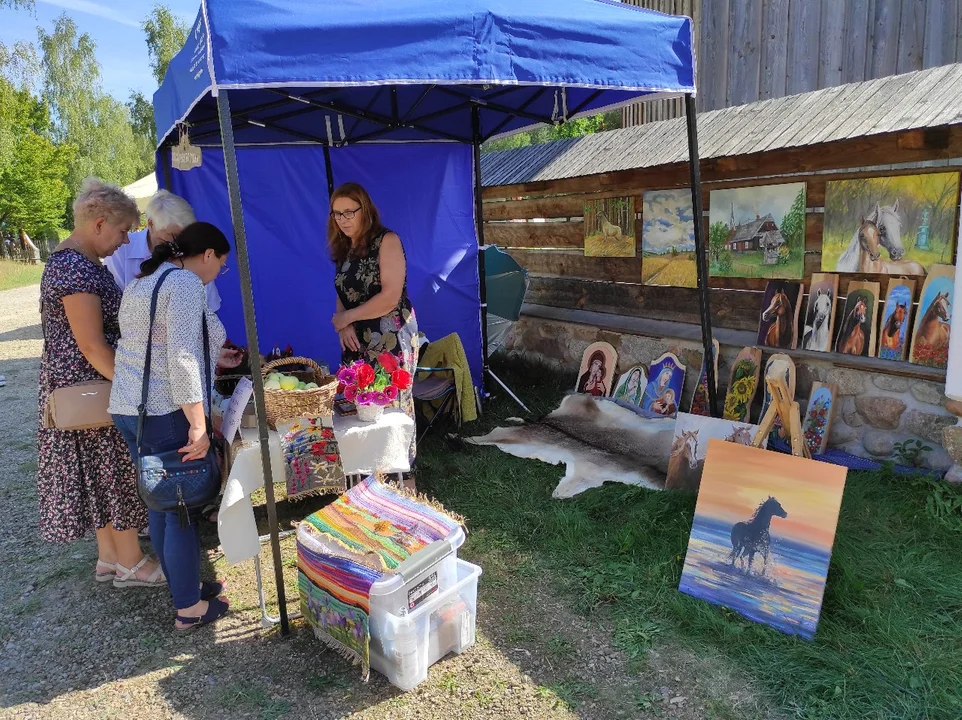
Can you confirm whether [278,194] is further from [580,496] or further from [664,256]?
[580,496]

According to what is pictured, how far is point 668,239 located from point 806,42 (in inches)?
112

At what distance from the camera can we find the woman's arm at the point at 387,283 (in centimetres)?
368

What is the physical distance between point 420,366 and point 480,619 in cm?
241

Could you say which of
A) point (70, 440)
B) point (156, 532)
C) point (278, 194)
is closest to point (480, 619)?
point (156, 532)

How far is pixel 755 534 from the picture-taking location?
9.19ft

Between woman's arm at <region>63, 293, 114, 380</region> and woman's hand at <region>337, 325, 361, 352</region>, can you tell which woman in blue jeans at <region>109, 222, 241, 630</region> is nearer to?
woman's arm at <region>63, 293, 114, 380</region>

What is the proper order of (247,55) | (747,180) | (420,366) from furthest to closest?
(420,366) → (747,180) → (247,55)

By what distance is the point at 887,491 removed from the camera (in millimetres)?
3502

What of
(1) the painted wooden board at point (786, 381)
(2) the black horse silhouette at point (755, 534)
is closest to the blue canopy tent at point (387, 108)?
(1) the painted wooden board at point (786, 381)

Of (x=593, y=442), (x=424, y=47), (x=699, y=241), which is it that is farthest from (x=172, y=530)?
(x=699, y=241)

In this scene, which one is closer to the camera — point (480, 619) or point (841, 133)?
point (480, 619)

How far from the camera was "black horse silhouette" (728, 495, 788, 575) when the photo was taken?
109 inches

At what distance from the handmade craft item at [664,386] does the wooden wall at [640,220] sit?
0.36 metres

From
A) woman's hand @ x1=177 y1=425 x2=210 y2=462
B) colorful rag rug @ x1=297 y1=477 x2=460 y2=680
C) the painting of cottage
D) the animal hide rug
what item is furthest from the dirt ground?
the painting of cottage
